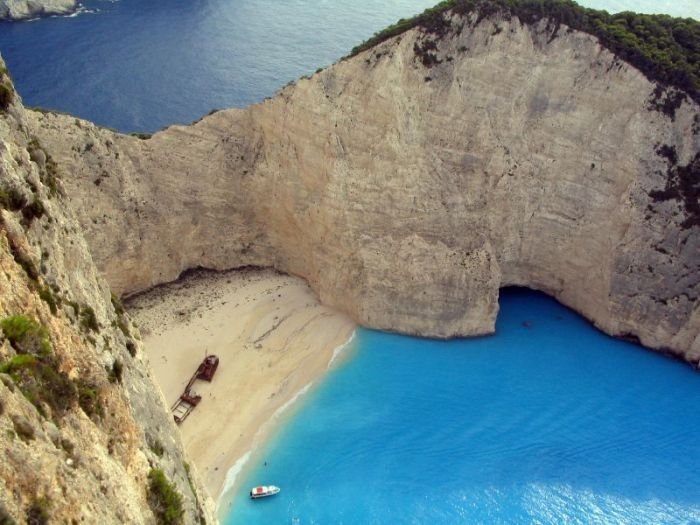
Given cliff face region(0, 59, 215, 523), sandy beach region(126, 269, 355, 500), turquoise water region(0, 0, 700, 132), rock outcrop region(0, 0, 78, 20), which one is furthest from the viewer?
rock outcrop region(0, 0, 78, 20)

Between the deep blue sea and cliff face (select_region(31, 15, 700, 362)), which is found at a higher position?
cliff face (select_region(31, 15, 700, 362))

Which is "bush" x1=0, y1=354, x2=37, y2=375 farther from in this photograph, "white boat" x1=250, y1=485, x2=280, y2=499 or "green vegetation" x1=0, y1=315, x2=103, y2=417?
"white boat" x1=250, y1=485, x2=280, y2=499

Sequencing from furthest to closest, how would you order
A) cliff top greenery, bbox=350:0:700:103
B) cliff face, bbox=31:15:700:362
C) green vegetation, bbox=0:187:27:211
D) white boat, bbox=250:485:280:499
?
1. cliff face, bbox=31:15:700:362
2. cliff top greenery, bbox=350:0:700:103
3. white boat, bbox=250:485:280:499
4. green vegetation, bbox=0:187:27:211

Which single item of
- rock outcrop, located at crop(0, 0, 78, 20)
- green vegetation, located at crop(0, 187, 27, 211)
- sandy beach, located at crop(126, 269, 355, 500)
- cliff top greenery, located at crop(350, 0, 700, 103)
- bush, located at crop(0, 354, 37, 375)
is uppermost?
cliff top greenery, located at crop(350, 0, 700, 103)

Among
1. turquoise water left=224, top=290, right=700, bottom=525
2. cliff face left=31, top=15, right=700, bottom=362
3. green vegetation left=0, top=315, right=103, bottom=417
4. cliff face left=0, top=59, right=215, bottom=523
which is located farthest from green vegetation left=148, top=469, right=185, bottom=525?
cliff face left=31, top=15, right=700, bottom=362

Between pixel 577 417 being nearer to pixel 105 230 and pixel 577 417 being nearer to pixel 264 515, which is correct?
pixel 264 515

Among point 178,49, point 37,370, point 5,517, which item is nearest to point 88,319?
point 37,370

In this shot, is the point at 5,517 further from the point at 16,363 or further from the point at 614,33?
the point at 614,33
